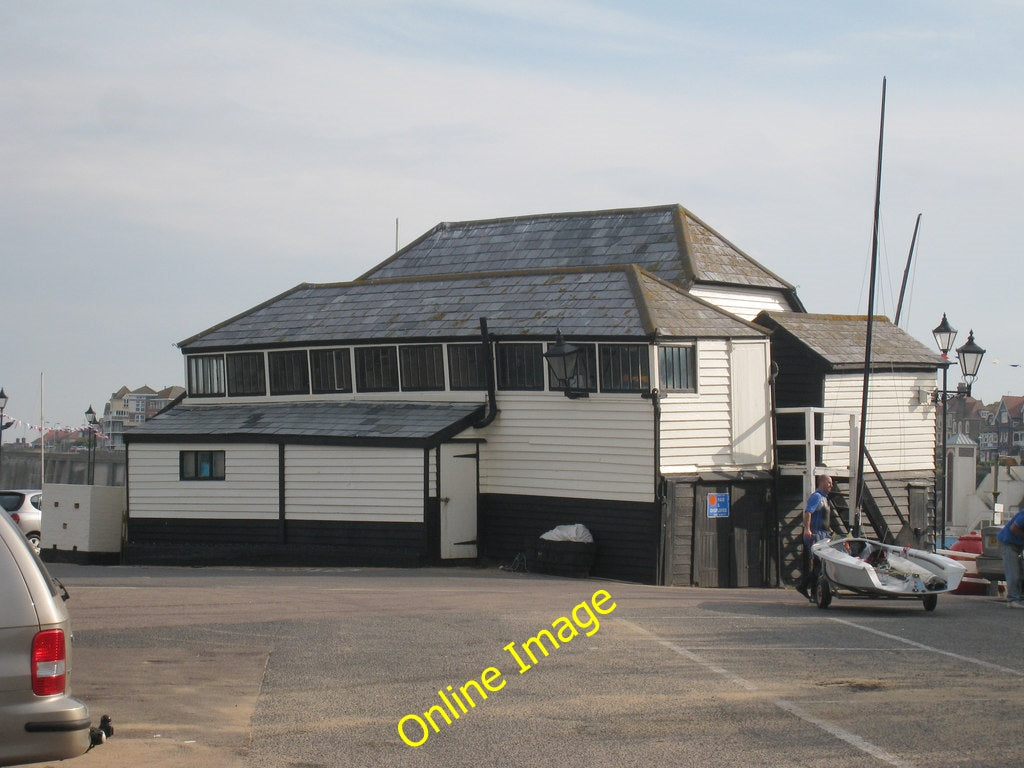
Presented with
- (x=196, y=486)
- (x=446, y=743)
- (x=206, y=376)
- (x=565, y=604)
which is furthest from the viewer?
(x=206, y=376)

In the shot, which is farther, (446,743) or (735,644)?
(735,644)

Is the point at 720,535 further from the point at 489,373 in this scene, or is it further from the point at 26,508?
the point at 26,508

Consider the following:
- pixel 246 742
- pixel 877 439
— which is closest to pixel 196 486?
pixel 877 439

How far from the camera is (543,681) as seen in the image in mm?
10594

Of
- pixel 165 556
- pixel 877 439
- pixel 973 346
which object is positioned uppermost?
pixel 973 346

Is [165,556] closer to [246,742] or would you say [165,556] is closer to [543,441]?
[543,441]

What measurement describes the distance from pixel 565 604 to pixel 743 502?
7987 millimetres

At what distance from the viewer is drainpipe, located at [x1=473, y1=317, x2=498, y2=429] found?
24.0m

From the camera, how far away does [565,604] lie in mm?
16250

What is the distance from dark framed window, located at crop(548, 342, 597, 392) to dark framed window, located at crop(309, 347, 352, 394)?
18.1 feet

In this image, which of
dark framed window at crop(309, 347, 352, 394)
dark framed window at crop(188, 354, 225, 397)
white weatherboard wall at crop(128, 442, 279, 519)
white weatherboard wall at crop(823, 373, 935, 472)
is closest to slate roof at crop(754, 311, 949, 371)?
white weatherboard wall at crop(823, 373, 935, 472)

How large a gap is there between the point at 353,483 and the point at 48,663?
680 inches

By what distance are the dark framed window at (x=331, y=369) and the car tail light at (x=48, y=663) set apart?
19725 millimetres

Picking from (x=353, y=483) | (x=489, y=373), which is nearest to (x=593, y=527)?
(x=489, y=373)
